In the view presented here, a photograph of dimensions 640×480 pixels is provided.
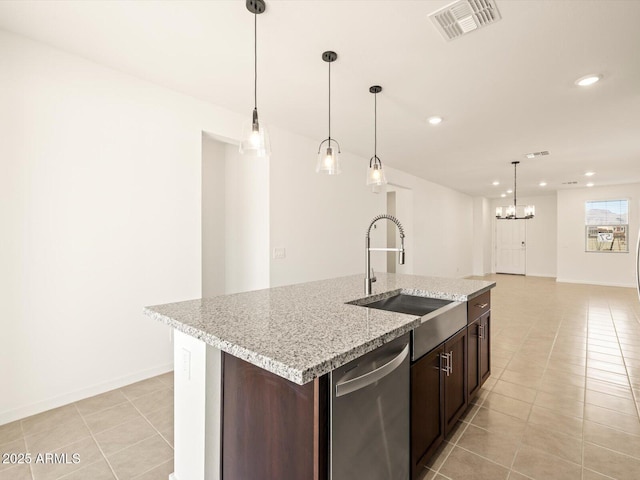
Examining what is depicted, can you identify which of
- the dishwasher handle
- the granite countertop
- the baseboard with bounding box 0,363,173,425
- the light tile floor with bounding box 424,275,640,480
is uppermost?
the granite countertop

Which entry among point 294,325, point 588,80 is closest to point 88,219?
point 294,325

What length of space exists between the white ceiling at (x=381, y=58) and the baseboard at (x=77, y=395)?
265 cm

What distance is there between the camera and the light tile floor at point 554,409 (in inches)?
69.9

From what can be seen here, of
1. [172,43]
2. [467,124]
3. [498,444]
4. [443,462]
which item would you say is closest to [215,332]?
[443,462]

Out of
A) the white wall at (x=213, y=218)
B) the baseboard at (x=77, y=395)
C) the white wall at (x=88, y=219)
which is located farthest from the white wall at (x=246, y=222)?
the baseboard at (x=77, y=395)

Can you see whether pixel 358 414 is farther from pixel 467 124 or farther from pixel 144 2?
pixel 467 124

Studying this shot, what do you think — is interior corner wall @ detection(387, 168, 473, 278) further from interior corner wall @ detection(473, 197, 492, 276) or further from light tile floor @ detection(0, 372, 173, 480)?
light tile floor @ detection(0, 372, 173, 480)

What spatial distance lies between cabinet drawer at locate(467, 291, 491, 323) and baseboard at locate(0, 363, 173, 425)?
2.72 m

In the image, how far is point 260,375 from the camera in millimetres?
1188

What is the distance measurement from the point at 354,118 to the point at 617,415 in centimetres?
348

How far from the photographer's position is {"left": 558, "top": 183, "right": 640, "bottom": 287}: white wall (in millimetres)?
7902

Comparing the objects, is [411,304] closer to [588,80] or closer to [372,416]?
[372,416]

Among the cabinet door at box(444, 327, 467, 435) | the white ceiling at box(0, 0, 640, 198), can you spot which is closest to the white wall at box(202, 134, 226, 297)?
the white ceiling at box(0, 0, 640, 198)

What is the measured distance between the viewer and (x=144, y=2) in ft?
6.14
